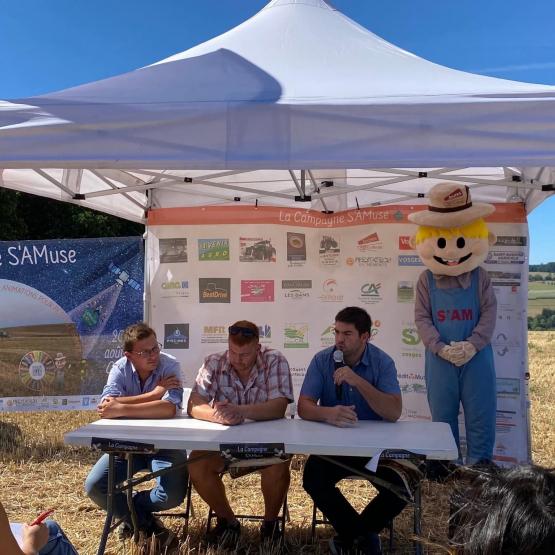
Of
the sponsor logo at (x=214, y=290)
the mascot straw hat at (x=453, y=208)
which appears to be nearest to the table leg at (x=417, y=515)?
the mascot straw hat at (x=453, y=208)

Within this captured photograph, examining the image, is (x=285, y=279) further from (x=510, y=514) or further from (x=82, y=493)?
(x=510, y=514)

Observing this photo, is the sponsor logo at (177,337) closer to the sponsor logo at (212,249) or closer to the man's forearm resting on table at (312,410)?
the sponsor logo at (212,249)

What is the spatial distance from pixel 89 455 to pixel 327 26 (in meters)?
3.74

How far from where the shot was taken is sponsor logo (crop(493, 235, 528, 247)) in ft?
17.0

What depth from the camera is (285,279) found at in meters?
5.56

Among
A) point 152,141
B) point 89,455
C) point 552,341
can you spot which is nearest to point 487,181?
point 152,141

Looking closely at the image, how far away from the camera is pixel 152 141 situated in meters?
2.88

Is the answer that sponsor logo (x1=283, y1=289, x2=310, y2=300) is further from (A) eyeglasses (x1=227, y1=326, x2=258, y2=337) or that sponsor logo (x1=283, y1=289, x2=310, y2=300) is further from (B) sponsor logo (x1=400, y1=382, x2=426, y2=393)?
(A) eyeglasses (x1=227, y1=326, x2=258, y2=337)

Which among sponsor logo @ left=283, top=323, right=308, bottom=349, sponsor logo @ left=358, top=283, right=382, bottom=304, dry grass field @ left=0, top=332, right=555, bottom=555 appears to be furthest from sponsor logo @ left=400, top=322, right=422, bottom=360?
dry grass field @ left=0, top=332, right=555, bottom=555

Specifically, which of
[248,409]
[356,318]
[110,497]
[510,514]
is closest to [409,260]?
[356,318]

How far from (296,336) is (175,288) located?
1.08 metres

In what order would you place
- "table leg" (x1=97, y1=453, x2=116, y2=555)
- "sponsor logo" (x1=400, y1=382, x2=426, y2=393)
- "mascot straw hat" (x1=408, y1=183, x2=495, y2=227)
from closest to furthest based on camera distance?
"table leg" (x1=97, y1=453, x2=116, y2=555), "mascot straw hat" (x1=408, y1=183, x2=495, y2=227), "sponsor logo" (x1=400, y1=382, x2=426, y2=393)

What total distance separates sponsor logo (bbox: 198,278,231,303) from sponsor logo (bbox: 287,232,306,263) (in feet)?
1.81

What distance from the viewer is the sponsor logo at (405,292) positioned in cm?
542
